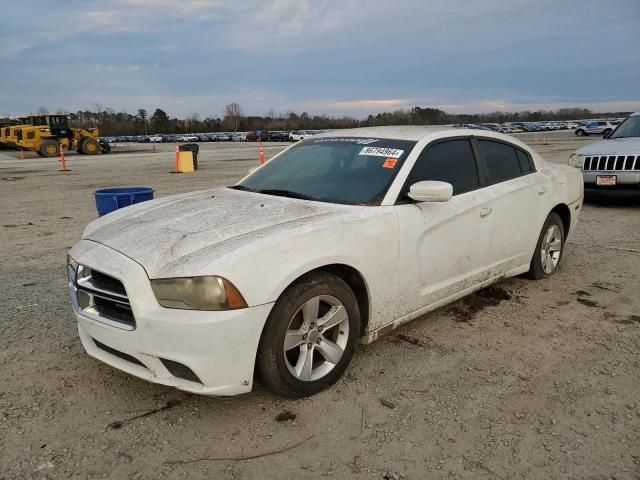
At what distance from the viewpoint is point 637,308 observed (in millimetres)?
4223

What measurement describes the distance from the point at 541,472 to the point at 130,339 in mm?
2080

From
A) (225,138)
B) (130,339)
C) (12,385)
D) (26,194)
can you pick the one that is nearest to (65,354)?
(12,385)

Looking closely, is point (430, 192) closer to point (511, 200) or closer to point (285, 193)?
point (285, 193)

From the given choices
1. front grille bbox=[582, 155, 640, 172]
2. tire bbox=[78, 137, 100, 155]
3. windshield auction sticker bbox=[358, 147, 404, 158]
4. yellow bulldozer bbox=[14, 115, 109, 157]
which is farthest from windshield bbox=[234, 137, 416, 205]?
tire bbox=[78, 137, 100, 155]

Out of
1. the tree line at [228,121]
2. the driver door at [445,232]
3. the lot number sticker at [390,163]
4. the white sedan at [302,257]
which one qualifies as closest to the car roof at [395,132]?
the white sedan at [302,257]

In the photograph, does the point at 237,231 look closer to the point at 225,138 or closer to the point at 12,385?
the point at 12,385

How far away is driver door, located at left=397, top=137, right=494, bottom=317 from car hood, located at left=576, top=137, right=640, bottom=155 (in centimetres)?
564

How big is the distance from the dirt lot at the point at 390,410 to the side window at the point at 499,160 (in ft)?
3.62

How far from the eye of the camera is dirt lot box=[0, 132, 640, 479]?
240 centimetres

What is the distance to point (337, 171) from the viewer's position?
12.5 ft

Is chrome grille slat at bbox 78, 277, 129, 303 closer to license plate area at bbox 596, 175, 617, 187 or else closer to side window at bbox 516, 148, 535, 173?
side window at bbox 516, 148, 535, 173

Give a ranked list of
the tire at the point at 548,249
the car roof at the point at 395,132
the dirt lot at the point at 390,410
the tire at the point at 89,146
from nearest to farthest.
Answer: the dirt lot at the point at 390,410 → the car roof at the point at 395,132 → the tire at the point at 548,249 → the tire at the point at 89,146

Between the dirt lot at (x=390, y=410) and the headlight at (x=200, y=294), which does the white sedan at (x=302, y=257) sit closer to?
the headlight at (x=200, y=294)

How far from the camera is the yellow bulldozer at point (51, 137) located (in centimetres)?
2919
